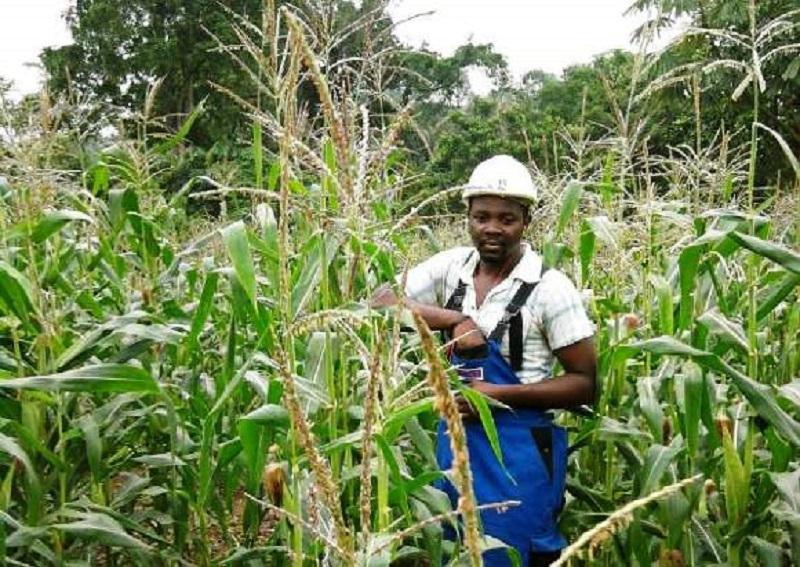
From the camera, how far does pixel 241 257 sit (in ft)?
5.95

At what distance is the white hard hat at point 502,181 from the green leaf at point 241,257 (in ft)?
2.43

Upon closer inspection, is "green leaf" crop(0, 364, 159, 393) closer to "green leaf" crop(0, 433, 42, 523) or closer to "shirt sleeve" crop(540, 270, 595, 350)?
"green leaf" crop(0, 433, 42, 523)

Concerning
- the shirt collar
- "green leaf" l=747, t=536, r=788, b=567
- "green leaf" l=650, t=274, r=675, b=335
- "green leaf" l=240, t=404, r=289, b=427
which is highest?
the shirt collar

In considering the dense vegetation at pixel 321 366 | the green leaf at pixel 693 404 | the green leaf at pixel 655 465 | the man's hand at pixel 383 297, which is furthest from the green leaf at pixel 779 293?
the man's hand at pixel 383 297

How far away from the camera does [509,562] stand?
97.0 inches

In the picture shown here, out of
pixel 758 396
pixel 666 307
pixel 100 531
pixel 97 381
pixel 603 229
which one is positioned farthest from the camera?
pixel 603 229

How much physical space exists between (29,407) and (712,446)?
5.48ft

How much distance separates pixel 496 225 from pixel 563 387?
0.47 m

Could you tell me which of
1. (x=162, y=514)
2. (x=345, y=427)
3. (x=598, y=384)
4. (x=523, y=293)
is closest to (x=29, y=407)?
(x=162, y=514)

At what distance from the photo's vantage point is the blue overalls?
2.41 meters

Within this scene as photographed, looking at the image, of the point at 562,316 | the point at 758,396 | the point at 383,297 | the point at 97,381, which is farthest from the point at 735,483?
the point at 97,381

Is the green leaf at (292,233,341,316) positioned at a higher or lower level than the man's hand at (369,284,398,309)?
higher

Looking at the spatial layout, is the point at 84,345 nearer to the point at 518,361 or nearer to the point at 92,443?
the point at 92,443

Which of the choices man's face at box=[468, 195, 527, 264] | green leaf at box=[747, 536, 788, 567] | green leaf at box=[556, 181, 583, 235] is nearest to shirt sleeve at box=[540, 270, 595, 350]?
man's face at box=[468, 195, 527, 264]
